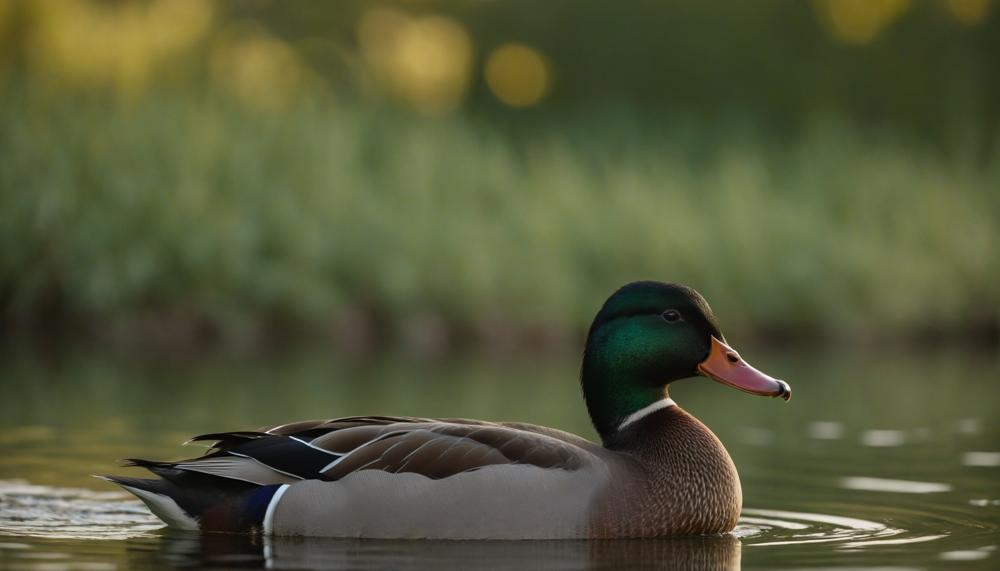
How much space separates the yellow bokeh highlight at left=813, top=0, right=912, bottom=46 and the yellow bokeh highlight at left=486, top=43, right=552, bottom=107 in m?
5.17

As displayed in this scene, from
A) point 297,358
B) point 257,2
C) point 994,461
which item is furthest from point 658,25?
point 994,461

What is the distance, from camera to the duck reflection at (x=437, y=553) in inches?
237

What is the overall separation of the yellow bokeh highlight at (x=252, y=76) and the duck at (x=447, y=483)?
485 inches

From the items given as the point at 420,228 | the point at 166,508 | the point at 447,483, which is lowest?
the point at 166,508

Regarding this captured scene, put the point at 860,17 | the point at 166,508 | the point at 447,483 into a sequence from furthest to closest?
the point at 860,17 < the point at 166,508 < the point at 447,483

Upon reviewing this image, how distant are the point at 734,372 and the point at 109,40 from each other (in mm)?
12889

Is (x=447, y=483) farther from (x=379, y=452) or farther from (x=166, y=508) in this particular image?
(x=166, y=508)

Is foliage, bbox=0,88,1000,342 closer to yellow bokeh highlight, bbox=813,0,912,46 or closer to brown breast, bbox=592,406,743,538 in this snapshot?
yellow bokeh highlight, bbox=813,0,912,46

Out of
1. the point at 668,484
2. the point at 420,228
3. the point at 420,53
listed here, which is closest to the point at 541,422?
the point at 668,484

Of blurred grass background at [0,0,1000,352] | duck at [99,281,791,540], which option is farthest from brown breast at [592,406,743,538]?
blurred grass background at [0,0,1000,352]

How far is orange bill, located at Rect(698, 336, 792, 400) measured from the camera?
23.7 feet

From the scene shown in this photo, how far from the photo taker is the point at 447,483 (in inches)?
260

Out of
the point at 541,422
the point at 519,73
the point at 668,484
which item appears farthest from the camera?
the point at 519,73

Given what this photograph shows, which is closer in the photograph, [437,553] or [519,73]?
[437,553]
